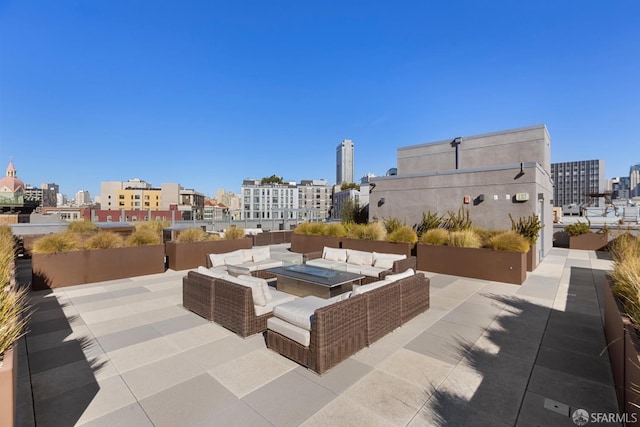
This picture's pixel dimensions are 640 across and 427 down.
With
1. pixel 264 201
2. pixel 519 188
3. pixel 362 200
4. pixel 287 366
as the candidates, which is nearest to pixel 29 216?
pixel 362 200

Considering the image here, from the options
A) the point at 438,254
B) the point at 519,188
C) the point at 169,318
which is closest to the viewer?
the point at 169,318

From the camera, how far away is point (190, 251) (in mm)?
8109

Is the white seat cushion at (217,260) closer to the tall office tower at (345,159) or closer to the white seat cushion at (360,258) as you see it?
the white seat cushion at (360,258)

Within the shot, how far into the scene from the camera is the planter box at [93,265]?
6046mm

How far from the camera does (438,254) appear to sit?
→ 7750mm

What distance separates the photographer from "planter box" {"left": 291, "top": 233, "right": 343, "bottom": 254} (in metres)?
10.4

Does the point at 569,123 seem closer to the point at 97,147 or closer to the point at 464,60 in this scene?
the point at 464,60

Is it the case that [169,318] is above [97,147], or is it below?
below

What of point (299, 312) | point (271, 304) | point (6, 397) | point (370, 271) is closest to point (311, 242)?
point (370, 271)

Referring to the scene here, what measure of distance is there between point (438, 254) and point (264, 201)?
2698 inches

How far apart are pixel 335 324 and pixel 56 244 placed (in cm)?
707

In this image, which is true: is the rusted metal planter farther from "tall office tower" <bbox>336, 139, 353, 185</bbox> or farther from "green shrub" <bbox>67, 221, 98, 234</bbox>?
"tall office tower" <bbox>336, 139, 353, 185</bbox>

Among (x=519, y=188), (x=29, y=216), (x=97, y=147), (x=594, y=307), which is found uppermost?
(x=97, y=147)

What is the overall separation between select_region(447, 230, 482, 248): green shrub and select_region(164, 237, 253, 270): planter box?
6.57m
